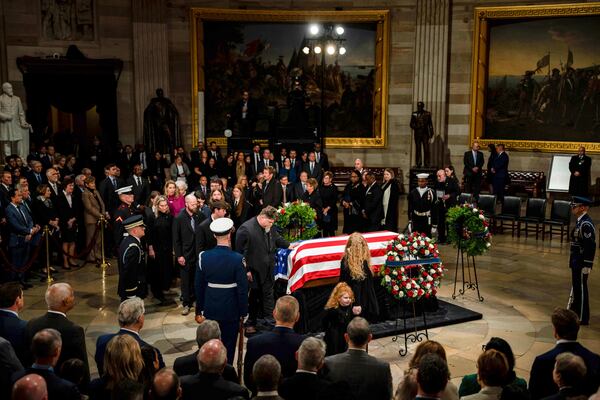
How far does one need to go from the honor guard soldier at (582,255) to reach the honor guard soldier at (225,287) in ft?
16.5

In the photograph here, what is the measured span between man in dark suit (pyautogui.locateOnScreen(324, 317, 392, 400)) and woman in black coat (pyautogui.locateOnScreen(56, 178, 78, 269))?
837 centimetres

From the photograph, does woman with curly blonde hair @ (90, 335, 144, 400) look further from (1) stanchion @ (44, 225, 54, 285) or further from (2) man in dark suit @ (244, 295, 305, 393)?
(1) stanchion @ (44, 225, 54, 285)

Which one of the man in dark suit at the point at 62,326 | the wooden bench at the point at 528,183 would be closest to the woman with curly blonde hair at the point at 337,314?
the man in dark suit at the point at 62,326

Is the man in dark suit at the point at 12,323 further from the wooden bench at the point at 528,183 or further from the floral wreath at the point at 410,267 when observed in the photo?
the wooden bench at the point at 528,183

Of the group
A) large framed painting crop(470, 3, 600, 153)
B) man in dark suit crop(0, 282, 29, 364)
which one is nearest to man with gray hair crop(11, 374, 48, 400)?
man in dark suit crop(0, 282, 29, 364)

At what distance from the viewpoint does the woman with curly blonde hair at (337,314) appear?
684 cm

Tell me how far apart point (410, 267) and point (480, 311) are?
181cm

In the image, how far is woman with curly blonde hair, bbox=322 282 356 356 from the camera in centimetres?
684

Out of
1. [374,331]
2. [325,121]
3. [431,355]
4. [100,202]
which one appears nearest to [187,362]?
[431,355]

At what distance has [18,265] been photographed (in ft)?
36.0

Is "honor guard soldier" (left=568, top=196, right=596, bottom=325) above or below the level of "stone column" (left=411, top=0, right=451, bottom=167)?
below

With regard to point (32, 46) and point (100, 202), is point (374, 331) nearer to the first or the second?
point (100, 202)

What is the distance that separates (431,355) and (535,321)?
5838mm

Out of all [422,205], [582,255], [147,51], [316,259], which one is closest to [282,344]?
[316,259]
